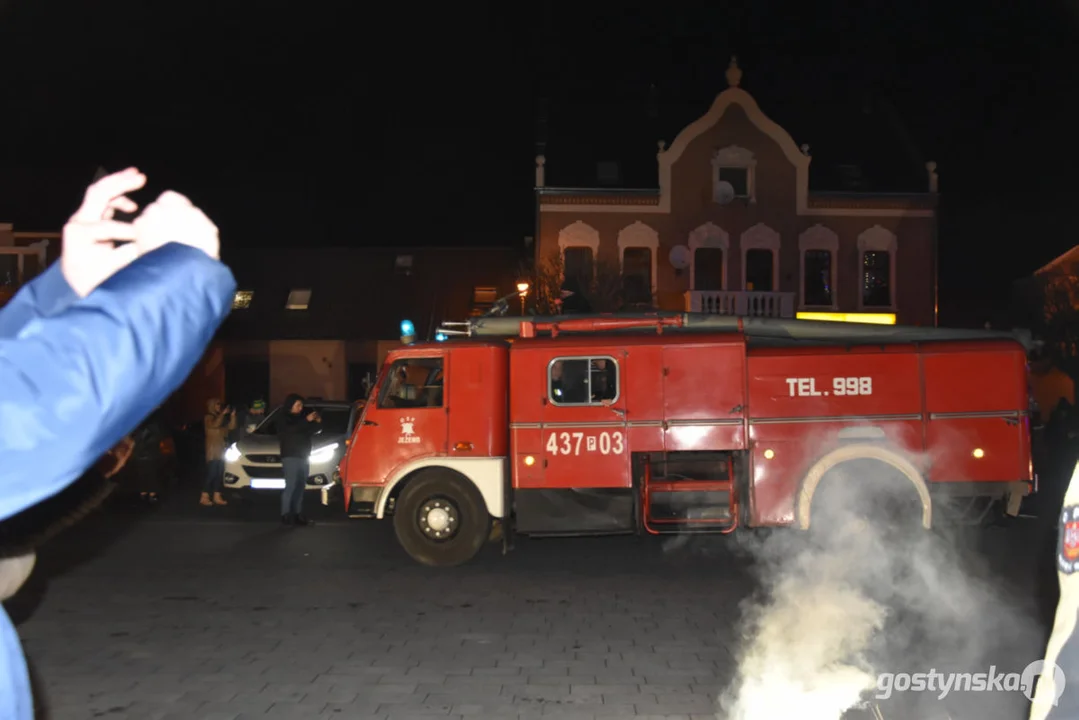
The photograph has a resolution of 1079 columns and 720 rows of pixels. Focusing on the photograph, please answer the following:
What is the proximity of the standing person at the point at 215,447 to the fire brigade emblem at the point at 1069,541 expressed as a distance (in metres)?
16.1

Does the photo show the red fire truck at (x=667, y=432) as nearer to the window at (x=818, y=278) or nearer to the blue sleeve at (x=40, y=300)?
the blue sleeve at (x=40, y=300)

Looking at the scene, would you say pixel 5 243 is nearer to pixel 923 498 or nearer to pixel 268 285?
pixel 268 285

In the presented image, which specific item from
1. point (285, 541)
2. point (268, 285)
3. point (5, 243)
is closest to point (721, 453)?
point (285, 541)

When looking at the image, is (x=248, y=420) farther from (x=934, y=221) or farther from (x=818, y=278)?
(x=934, y=221)

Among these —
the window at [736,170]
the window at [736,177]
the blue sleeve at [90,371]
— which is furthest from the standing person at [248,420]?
the window at [736,177]

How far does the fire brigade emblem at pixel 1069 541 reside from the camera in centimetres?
197

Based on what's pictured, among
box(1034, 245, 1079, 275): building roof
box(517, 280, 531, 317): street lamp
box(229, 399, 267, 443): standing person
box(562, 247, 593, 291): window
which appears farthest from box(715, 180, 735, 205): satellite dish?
box(229, 399, 267, 443): standing person

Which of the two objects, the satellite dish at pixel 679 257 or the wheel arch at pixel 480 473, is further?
the satellite dish at pixel 679 257

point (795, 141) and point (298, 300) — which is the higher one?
point (795, 141)

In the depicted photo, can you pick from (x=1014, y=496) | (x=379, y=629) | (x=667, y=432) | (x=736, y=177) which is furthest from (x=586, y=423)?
(x=736, y=177)

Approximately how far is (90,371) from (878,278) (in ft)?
105

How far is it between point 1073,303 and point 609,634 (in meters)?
26.1

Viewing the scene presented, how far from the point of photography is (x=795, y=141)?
31.9 m

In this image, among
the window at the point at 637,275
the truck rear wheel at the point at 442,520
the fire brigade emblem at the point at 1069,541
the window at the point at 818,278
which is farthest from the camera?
the window at the point at 818,278
